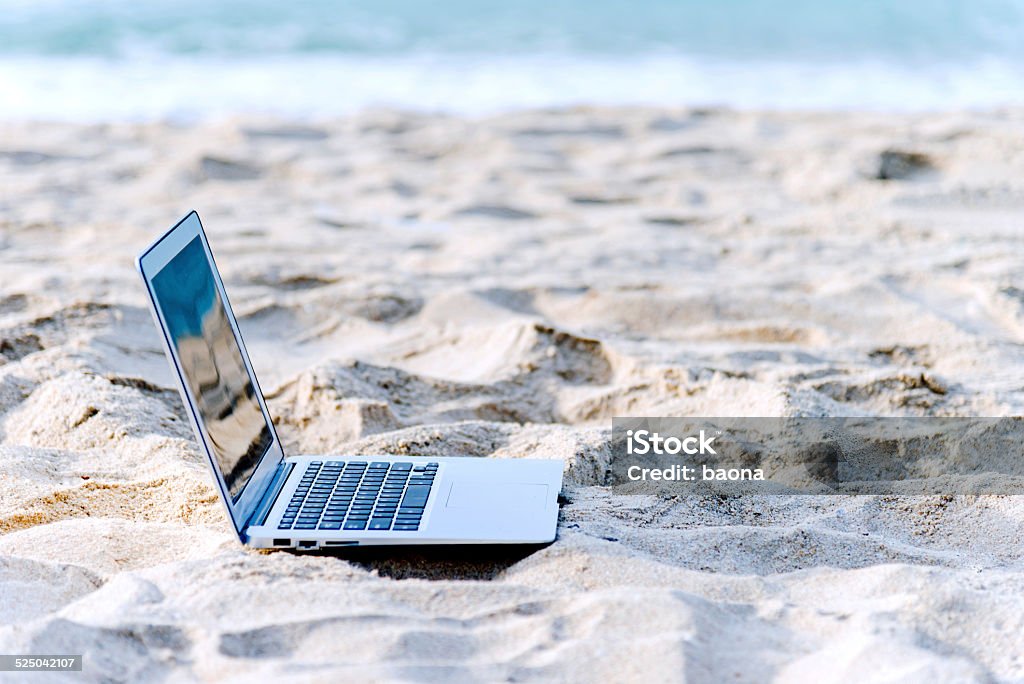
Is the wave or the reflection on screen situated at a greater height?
the reflection on screen

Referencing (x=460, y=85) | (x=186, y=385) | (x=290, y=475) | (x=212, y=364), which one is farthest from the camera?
(x=460, y=85)

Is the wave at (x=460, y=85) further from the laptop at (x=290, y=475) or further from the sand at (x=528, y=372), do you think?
the laptop at (x=290, y=475)

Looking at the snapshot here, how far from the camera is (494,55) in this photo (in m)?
10.1

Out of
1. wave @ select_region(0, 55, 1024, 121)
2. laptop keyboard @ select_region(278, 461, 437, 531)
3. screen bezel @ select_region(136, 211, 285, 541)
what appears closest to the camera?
screen bezel @ select_region(136, 211, 285, 541)

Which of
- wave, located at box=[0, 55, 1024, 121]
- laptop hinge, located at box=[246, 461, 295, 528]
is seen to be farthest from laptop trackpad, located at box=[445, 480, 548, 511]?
wave, located at box=[0, 55, 1024, 121]

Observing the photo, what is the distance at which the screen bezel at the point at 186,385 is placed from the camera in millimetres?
1518

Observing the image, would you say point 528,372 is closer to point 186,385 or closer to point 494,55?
point 186,385

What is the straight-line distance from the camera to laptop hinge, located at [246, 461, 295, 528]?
168cm

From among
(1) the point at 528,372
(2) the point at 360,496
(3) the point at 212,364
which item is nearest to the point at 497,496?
(2) the point at 360,496

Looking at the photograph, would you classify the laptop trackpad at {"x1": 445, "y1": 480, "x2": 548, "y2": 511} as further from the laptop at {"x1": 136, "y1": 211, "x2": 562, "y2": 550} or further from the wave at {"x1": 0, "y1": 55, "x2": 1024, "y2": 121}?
the wave at {"x1": 0, "y1": 55, "x2": 1024, "y2": 121}

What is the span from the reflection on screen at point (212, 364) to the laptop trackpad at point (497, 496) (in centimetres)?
35

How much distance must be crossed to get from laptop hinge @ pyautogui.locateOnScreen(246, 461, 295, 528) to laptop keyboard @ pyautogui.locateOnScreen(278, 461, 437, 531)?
35 mm

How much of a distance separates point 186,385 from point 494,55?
9.02m

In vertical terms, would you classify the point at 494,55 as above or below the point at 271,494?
below
